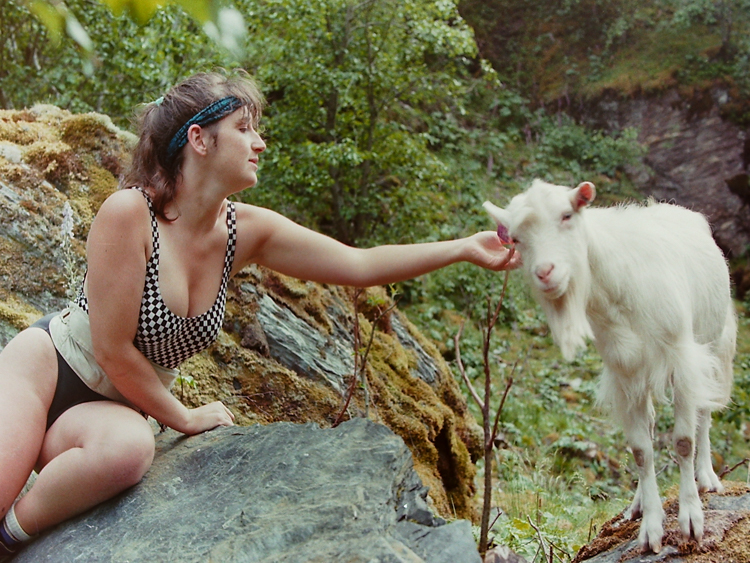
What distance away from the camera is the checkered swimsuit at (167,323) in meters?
2.24

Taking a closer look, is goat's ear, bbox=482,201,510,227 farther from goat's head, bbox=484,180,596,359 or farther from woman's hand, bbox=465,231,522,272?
woman's hand, bbox=465,231,522,272

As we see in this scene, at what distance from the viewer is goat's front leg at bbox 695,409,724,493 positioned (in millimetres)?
2707

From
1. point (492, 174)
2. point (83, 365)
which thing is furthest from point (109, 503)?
point (492, 174)

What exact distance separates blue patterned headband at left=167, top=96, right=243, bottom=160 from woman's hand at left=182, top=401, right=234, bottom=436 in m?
1.03

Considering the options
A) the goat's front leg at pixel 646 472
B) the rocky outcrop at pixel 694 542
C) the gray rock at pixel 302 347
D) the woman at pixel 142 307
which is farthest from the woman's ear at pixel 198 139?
the rocky outcrop at pixel 694 542

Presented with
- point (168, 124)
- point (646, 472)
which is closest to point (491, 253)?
point (646, 472)

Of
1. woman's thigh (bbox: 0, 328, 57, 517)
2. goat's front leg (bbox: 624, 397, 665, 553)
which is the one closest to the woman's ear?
woman's thigh (bbox: 0, 328, 57, 517)

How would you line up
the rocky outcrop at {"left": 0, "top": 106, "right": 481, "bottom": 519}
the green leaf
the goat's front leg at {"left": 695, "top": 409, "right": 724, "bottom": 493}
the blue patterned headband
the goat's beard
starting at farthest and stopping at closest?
the rocky outcrop at {"left": 0, "top": 106, "right": 481, "bottom": 519} < the goat's front leg at {"left": 695, "top": 409, "right": 724, "bottom": 493} < the blue patterned headband < the goat's beard < the green leaf

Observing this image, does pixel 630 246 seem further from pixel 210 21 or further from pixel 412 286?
pixel 412 286

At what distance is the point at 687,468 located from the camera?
235 cm

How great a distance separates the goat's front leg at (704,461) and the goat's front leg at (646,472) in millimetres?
359

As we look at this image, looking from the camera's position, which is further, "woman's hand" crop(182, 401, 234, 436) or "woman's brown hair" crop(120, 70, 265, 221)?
"woman's hand" crop(182, 401, 234, 436)

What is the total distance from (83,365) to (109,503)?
48 cm

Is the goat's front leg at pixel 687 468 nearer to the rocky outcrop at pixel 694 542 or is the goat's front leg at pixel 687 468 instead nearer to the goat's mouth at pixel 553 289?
the rocky outcrop at pixel 694 542
